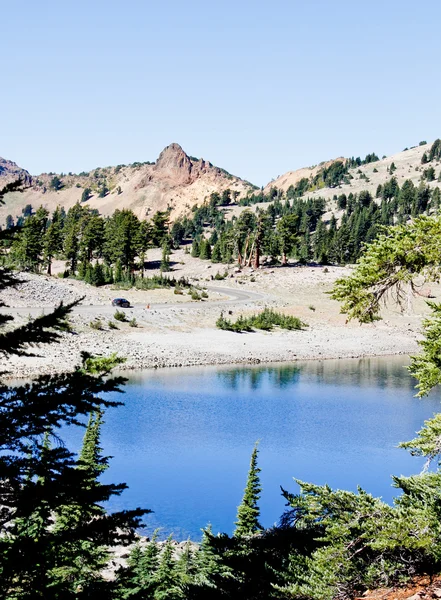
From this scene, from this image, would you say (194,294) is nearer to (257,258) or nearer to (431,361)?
(257,258)

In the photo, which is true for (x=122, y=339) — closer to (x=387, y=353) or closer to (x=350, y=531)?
(x=387, y=353)

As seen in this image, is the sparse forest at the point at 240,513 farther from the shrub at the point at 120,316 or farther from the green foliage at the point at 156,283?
the green foliage at the point at 156,283

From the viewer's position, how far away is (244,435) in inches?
1409

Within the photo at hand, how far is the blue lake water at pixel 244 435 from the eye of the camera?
27.1m

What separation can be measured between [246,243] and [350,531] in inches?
3521

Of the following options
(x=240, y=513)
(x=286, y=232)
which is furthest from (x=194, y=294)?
(x=240, y=513)

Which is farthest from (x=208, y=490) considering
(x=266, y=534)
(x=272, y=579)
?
(x=272, y=579)

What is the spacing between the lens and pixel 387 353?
2426 inches

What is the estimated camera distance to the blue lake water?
27141mm

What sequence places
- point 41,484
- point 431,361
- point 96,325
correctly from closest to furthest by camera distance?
point 41,484 → point 431,361 → point 96,325

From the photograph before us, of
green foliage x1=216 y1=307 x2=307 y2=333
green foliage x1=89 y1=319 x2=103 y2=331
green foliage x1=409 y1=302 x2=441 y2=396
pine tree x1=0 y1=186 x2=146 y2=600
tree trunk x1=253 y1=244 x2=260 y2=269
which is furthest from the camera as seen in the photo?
tree trunk x1=253 y1=244 x2=260 y2=269

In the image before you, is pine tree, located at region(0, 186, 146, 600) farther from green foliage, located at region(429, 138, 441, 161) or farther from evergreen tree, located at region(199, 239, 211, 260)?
green foliage, located at region(429, 138, 441, 161)

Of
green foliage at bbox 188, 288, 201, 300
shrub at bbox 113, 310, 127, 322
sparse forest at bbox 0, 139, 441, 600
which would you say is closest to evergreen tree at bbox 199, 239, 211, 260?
green foliage at bbox 188, 288, 201, 300

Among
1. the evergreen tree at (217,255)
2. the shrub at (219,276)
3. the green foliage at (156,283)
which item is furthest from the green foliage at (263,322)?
the evergreen tree at (217,255)
